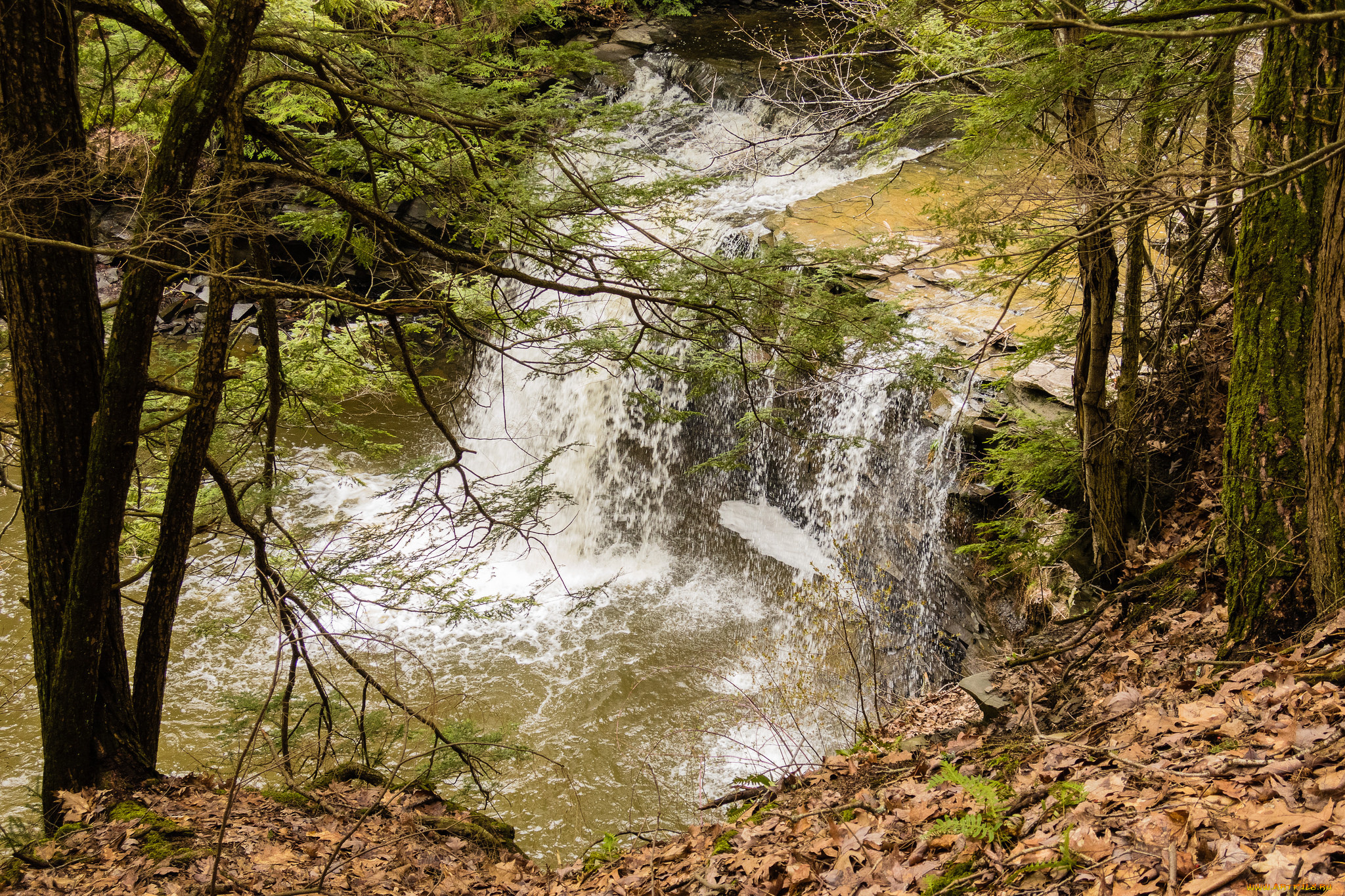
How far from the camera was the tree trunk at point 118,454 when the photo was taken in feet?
10.7

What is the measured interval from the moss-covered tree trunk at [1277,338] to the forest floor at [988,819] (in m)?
0.30

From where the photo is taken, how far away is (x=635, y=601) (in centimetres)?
955

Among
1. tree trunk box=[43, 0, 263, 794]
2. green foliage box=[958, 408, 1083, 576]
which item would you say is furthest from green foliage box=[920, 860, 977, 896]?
tree trunk box=[43, 0, 263, 794]

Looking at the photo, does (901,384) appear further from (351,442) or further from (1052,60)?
(351,442)

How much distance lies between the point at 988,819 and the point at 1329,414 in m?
2.10

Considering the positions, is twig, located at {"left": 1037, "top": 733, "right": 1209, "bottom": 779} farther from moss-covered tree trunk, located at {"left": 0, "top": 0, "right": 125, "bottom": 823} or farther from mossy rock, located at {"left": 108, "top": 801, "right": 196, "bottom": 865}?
moss-covered tree trunk, located at {"left": 0, "top": 0, "right": 125, "bottom": 823}

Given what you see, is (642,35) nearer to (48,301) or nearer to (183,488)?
(48,301)

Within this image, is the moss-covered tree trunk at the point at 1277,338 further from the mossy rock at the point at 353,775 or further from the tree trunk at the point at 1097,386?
the mossy rock at the point at 353,775

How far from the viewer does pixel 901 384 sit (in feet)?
18.9

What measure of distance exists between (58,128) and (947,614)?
767 cm

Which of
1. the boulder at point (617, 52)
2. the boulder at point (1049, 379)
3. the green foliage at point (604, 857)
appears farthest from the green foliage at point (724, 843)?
the boulder at point (617, 52)

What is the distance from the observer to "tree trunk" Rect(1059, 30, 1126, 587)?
4.84m

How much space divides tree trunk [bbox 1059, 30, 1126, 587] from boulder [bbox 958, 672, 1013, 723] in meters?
1.29

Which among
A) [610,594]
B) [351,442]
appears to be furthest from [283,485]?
[610,594]
